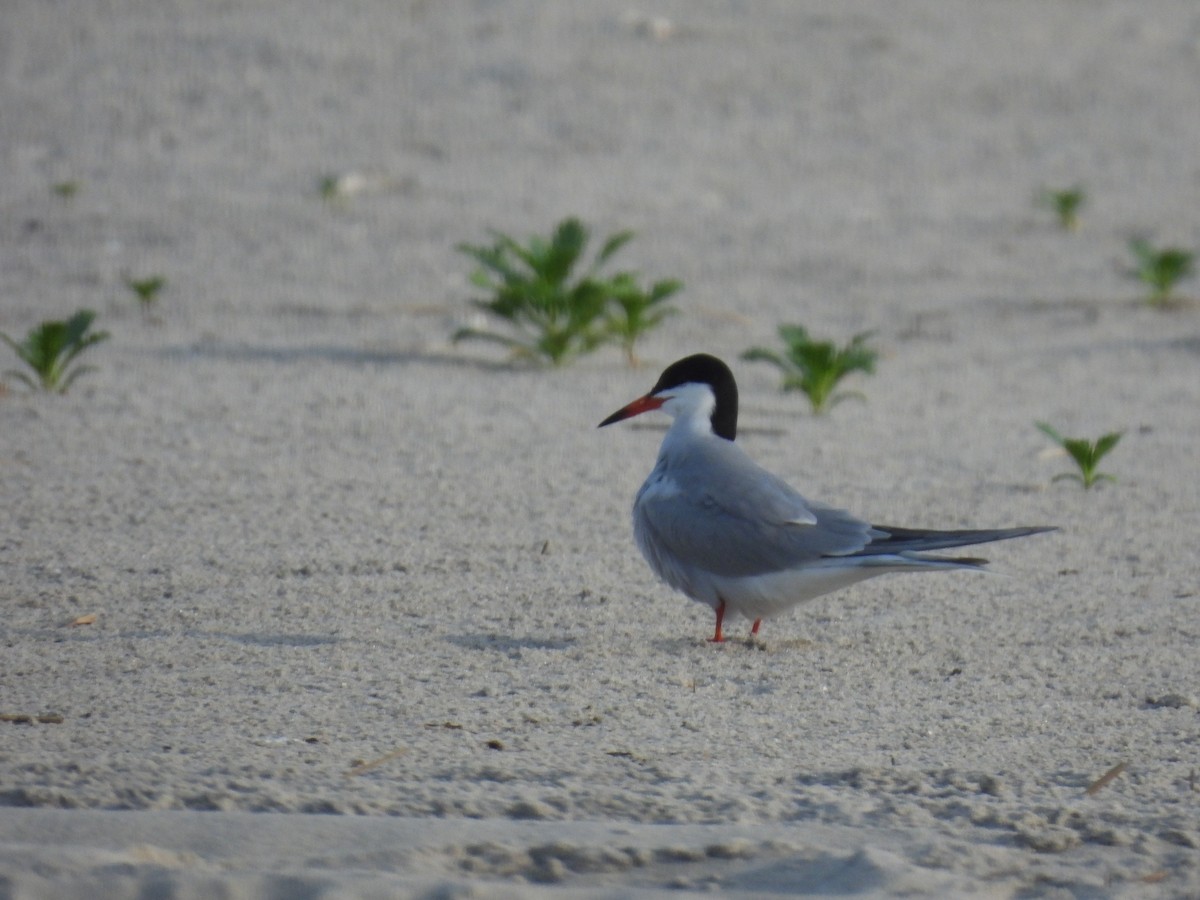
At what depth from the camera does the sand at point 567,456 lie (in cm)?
313

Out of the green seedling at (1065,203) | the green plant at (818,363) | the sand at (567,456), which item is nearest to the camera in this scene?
the sand at (567,456)

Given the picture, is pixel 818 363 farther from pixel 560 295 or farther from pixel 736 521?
pixel 736 521

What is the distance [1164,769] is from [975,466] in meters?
2.87

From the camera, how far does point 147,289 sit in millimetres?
8227

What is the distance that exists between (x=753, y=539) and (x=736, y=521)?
0.27 feet

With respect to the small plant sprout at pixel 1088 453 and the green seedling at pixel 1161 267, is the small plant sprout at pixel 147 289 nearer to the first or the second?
the small plant sprout at pixel 1088 453

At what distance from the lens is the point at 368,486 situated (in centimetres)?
578

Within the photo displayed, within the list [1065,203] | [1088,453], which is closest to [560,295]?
[1088,453]

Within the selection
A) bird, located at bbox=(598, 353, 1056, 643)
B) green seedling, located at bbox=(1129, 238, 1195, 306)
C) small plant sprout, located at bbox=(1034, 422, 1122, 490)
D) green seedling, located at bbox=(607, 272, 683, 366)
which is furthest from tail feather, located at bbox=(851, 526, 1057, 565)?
green seedling, located at bbox=(1129, 238, 1195, 306)

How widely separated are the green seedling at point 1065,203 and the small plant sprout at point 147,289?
5.36 metres

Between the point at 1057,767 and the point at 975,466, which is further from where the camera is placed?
the point at 975,466

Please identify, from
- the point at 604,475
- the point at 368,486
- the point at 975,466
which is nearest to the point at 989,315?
the point at 975,466

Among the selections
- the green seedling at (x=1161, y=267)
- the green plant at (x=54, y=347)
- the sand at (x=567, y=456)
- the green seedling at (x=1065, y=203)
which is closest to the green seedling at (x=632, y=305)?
the sand at (x=567, y=456)

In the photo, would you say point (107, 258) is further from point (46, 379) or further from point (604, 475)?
point (604, 475)
